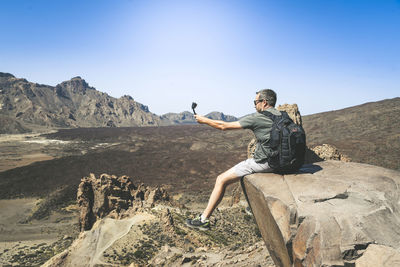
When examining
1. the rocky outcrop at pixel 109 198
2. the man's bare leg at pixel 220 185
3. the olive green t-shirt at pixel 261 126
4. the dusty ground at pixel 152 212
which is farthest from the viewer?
the rocky outcrop at pixel 109 198

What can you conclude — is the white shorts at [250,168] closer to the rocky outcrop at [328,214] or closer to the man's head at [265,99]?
the rocky outcrop at [328,214]

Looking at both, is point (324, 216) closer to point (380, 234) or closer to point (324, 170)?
point (380, 234)

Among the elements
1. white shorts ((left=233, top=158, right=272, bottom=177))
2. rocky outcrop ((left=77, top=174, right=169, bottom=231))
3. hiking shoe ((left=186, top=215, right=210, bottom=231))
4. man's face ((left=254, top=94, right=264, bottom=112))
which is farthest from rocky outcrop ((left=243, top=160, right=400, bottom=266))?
rocky outcrop ((left=77, top=174, right=169, bottom=231))

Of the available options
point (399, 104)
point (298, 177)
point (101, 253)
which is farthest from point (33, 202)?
point (399, 104)

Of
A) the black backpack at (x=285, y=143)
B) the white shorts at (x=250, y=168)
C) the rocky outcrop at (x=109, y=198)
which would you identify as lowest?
the rocky outcrop at (x=109, y=198)

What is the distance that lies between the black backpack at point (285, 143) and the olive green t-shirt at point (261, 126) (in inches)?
4.2

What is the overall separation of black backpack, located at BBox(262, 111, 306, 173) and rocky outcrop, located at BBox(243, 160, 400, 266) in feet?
1.53

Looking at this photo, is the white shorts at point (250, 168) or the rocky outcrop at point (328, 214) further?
the white shorts at point (250, 168)

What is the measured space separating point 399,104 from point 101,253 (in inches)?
4741

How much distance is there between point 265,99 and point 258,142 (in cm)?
99

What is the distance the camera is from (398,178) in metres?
5.14

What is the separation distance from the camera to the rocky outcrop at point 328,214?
12.4 feet

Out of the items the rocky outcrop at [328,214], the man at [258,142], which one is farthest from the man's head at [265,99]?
the rocky outcrop at [328,214]

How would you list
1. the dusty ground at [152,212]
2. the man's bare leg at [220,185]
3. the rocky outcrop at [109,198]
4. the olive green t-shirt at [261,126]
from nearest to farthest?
the olive green t-shirt at [261,126]
the man's bare leg at [220,185]
the dusty ground at [152,212]
the rocky outcrop at [109,198]
